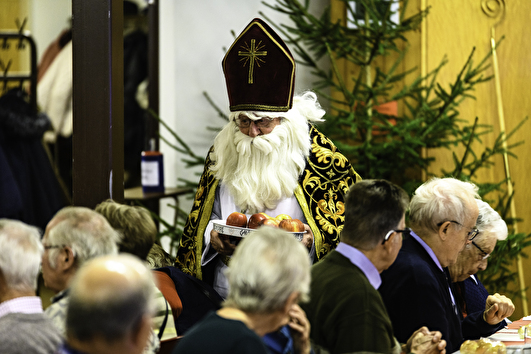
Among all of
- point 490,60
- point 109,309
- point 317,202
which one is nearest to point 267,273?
point 109,309

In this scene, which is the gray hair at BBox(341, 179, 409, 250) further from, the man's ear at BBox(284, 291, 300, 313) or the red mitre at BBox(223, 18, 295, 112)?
the red mitre at BBox(223, 18, 295, 112)

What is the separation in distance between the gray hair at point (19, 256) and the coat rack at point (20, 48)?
3.24 m

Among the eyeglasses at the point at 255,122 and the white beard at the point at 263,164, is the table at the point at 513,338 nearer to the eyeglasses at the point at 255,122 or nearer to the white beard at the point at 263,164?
the white beard at the point at 263,164

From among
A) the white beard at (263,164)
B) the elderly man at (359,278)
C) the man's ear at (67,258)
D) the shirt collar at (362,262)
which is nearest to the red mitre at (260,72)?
the white beard at (263,164)

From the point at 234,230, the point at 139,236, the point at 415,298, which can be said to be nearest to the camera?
the point at 139,236

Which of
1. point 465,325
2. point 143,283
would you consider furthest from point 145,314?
point 465,325

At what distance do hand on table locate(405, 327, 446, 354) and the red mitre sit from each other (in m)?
1.75

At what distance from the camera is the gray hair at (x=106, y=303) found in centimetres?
176

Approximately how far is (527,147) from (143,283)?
5573 millimetres

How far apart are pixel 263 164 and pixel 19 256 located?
1984 millimetres

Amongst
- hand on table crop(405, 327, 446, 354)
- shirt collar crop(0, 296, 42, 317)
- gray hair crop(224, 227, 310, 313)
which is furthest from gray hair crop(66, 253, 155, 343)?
hand on table crop(405, 327, 446, 354)

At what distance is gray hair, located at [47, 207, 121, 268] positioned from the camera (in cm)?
247

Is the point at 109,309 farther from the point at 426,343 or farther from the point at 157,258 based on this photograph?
the point at 157,258

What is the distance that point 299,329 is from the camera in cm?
236
